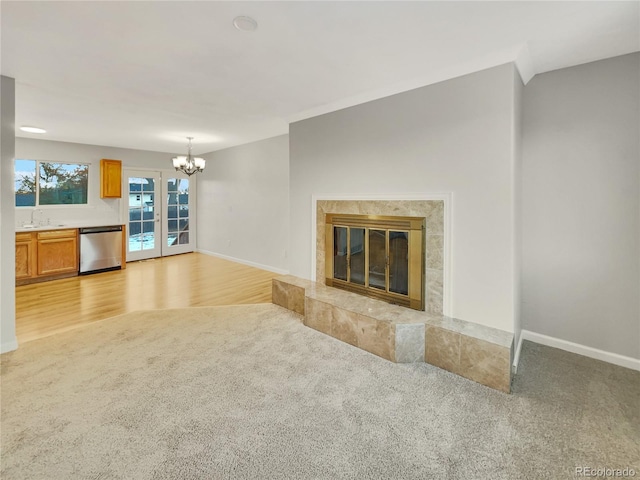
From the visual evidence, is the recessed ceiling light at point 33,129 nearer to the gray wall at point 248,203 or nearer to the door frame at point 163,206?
the door frame at point 163,206

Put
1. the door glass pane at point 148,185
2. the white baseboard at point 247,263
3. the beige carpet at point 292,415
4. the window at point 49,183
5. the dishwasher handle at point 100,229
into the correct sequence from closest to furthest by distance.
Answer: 1. the beige carpet at point 292,415
2. the window at point 49,183
3. the dishwasher handle at point 100,229
4. the white baseboard at point 247,263
5. the door glass pane at point 148,185

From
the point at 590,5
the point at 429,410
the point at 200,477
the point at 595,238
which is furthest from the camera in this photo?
the point at 595,238

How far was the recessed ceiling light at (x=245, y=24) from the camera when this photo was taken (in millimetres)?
1995

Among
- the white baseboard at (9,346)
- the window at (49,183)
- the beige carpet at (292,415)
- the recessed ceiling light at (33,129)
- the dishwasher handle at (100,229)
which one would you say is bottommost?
the beige carpet at (292,415)

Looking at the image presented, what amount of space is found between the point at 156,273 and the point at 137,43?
443 cm

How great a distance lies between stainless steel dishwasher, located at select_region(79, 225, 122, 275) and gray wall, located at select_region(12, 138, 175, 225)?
60 centimetres

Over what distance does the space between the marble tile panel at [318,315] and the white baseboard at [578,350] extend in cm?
164

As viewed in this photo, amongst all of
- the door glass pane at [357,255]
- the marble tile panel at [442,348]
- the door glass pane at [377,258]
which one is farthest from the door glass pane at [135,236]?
the marble tile panel at [442,348]

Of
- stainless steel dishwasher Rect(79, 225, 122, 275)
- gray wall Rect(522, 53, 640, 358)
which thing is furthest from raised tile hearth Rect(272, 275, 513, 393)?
stainless steel dishwasher Rect(79, 225, 122, 275)

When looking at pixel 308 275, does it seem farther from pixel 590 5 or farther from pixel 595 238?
pixel 590 5

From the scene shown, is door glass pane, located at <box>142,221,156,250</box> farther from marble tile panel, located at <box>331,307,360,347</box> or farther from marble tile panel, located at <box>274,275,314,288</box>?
marble tile panel, located at <box>331,307,360,347</box>

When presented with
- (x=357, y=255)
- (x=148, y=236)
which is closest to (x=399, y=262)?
(x=357, y=255)

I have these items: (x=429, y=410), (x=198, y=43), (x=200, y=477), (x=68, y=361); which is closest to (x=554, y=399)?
(x=429, y=410)

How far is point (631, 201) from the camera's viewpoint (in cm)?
252
